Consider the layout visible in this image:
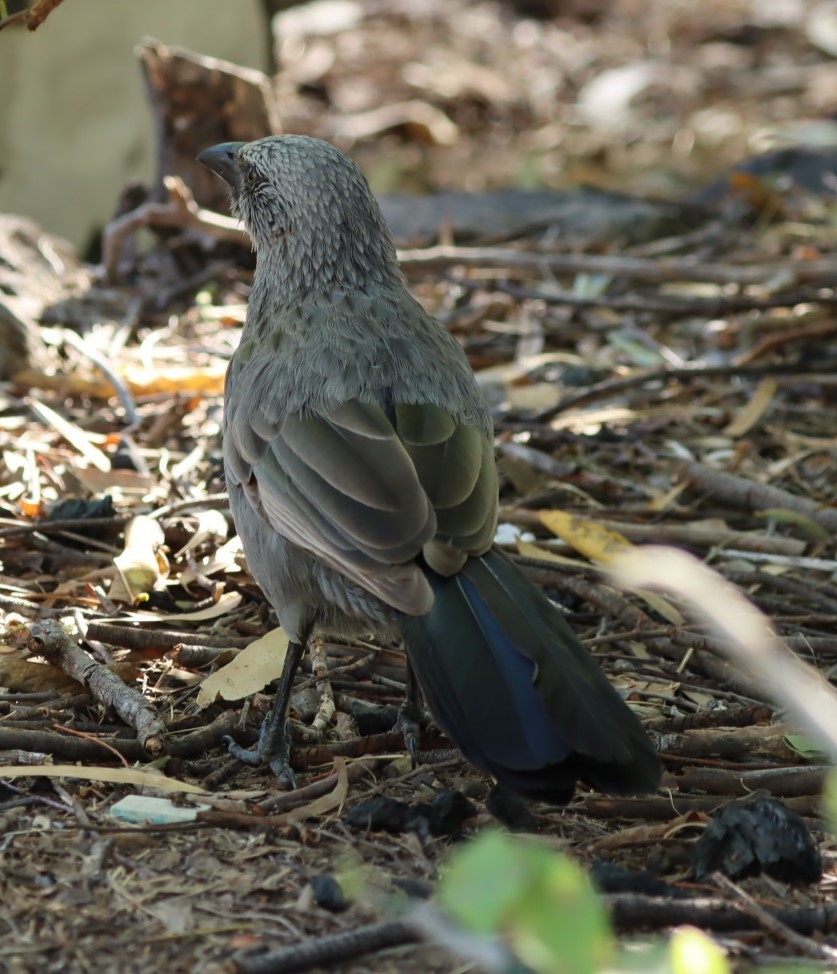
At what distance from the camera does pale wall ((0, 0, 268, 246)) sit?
8.25 m

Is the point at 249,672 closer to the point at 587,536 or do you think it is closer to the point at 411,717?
the point at 411,717

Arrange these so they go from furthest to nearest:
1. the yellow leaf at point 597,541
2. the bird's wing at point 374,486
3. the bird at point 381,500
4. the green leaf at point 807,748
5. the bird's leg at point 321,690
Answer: the yellow leaf at point 597,541
the bird's leg at point 321,690
the green leaf at point 807,748
the bird's wing at point 374,486
the bird at point 381,500

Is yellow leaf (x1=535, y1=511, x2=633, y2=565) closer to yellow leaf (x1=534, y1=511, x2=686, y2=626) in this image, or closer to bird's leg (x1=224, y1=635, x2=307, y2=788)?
yellow leaf (x1=534, y1=511, x2=686, y2=626)

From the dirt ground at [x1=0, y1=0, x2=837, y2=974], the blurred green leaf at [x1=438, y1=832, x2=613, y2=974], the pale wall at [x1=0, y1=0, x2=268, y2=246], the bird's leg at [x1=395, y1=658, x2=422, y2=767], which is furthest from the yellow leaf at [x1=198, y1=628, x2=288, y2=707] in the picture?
the pale wall at [x1=0, y1=0, x2=268, y2=246]

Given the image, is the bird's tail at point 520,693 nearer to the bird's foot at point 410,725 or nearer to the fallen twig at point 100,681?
the bird's foot at point 410,725

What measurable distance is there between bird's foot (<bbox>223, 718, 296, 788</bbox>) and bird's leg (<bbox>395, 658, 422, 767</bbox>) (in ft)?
1.06

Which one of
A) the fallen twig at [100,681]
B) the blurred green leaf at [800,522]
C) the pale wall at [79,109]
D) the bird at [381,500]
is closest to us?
the bird at [381,500]

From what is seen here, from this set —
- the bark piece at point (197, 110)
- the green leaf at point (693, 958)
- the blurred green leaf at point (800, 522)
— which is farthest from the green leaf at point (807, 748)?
the bark piece at point (197, 110)

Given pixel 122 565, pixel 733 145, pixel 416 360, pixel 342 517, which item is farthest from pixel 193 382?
pixel 733 145

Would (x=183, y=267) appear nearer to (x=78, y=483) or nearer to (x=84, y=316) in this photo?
(x=84, y=316)

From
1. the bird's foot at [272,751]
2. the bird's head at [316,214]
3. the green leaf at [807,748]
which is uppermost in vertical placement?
the bird's head at [316,214]

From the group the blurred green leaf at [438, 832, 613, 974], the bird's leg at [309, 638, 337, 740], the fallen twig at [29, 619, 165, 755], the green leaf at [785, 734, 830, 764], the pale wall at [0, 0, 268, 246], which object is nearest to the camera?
the blurred green leaf at [438, 832, 613, 974]

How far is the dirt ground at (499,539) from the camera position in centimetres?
281

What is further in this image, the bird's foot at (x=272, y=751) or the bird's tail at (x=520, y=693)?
the bird's foot at (x=272, y=751)
